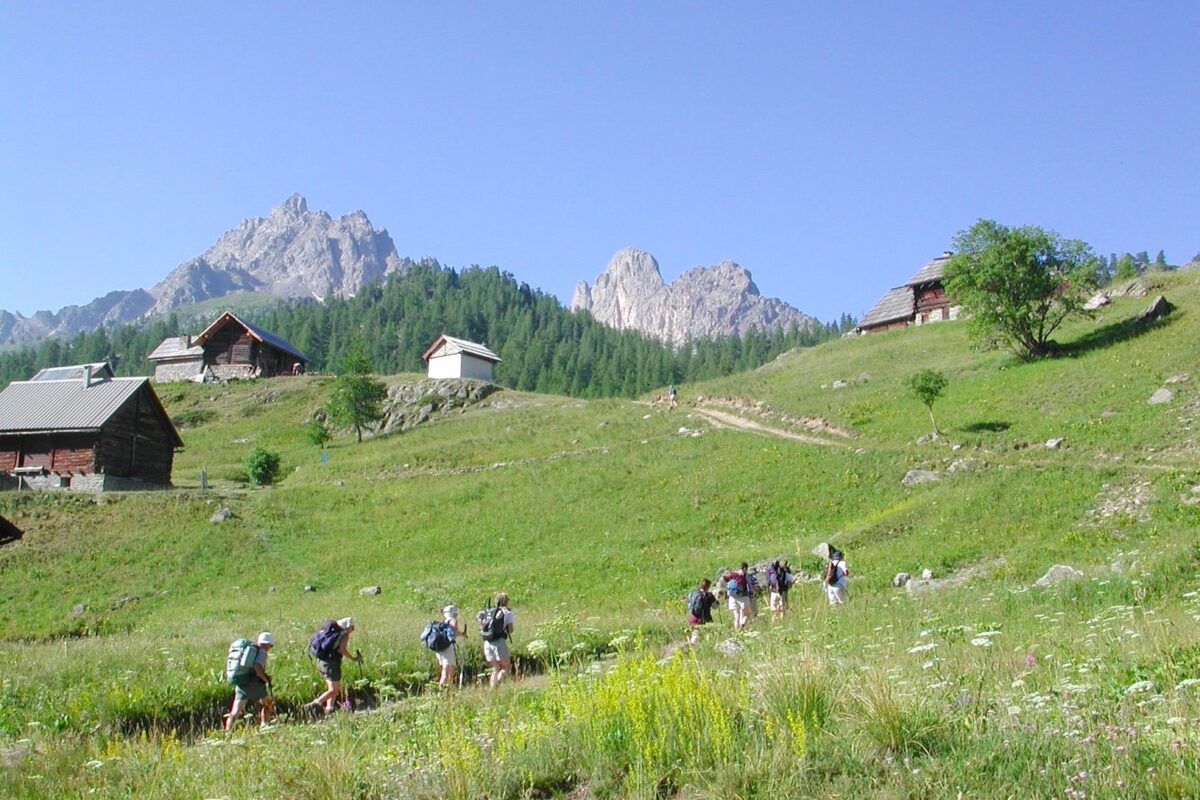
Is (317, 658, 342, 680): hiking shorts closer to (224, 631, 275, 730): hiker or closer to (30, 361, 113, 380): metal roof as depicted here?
(224, 631, 275, 730): hiker

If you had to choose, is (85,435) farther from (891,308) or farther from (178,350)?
(891,308)

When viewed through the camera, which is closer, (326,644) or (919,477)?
(326,644)

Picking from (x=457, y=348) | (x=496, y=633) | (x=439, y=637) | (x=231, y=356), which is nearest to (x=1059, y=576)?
(x=496, y=633)

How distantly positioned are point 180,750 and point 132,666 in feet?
30.9

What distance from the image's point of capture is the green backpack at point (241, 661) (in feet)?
45.0

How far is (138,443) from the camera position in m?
54.9

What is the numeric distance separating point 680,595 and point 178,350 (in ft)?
337

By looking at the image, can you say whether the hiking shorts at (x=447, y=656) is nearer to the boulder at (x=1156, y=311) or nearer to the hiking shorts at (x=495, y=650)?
the hiking shorts at (x=495, y=650)

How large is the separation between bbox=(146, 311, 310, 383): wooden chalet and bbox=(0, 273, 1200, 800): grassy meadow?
33206 millimetres

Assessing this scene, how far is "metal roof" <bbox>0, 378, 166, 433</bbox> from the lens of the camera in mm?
52531

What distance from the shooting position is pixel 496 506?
42.8 metres

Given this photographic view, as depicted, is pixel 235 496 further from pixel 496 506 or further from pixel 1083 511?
pixel 1083 511

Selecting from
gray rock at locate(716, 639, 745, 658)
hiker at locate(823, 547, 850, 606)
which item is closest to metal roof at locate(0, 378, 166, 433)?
hiker at locate(823, 547, 850, 606)

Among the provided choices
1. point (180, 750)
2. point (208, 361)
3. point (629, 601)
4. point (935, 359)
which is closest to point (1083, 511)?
point (629, 601)
